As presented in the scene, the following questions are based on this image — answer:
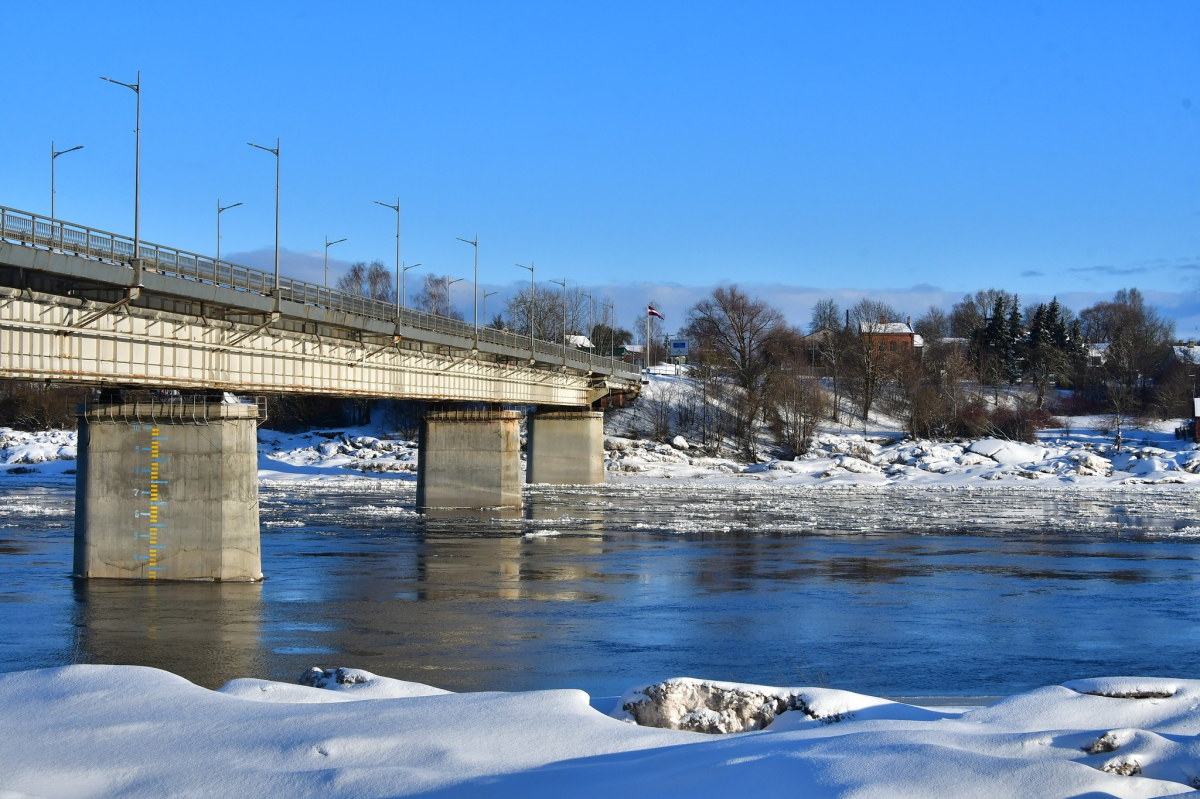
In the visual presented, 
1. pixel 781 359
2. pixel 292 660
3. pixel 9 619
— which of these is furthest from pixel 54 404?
pixel 292 660

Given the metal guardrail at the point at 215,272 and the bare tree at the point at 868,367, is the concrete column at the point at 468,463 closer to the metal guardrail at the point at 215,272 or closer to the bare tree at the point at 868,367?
the metal guardrail at the point at 215,272

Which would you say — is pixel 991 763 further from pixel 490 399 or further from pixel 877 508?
pixel 490 399

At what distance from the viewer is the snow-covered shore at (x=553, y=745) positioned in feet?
26.2

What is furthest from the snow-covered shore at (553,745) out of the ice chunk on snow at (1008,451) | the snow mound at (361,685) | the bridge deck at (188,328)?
the ice chunk on snow at (1008,451)

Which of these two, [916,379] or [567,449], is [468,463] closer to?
[567,449]

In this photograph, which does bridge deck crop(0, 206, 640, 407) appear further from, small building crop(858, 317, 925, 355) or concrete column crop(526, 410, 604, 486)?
small building crop(858, 317, 925, 355)

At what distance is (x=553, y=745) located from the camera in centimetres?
930

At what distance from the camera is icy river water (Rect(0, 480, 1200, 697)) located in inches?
744

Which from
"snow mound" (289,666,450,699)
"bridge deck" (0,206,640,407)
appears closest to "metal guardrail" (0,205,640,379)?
"bridge deck" (0,206,640,407)

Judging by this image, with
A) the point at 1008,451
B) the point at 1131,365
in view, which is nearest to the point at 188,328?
the point at 1008,451

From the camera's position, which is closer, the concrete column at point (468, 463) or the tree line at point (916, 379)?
the concrete column at point (468, 463)

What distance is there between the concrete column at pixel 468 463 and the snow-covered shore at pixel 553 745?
47.3m

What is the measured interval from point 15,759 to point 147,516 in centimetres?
2223

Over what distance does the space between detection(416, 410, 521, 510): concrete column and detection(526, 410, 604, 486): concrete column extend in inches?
728
